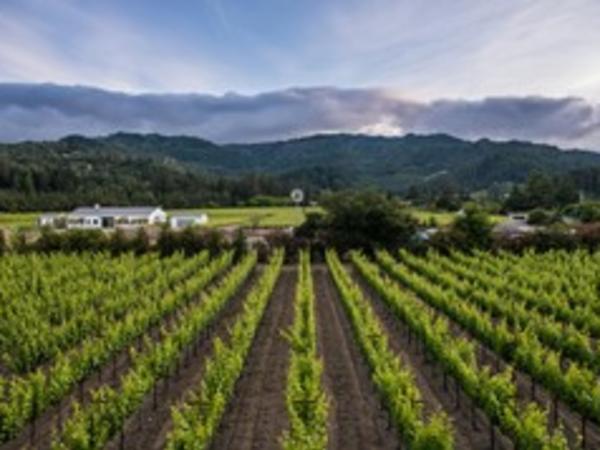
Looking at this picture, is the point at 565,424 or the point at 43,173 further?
the point at 43,173

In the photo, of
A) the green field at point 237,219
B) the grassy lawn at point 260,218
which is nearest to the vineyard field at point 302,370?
the grassy lawn at point 260,218

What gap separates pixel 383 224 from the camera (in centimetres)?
5200

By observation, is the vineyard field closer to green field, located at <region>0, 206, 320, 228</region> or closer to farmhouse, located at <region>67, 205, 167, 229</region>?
green field, located at <region>0, 206, 320, 228</region>

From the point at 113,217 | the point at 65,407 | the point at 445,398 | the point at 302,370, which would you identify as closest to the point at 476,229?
the point at 445,398

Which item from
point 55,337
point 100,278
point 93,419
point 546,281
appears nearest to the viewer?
point 93,419

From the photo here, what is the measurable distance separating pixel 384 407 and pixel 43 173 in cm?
10907

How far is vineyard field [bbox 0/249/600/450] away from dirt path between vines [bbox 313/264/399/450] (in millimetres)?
56

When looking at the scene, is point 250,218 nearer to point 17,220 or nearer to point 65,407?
point 17,220

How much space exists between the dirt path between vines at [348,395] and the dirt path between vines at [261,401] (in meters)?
1.31

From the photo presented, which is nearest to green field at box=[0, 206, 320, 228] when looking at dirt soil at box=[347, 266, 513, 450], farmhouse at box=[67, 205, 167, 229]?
farmhouse at box=[67, 205, 167, 229]

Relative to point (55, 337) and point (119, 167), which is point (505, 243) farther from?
point (119, 167)

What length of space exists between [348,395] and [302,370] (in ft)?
7.60

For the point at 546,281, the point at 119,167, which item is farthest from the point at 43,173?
the point at 546,281

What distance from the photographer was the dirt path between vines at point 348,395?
14.9 m
